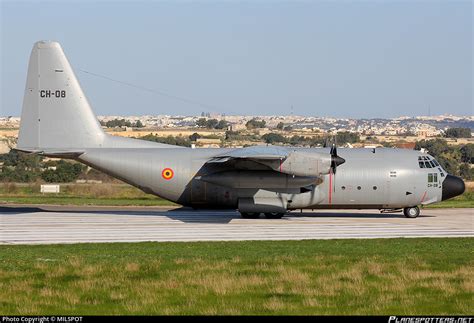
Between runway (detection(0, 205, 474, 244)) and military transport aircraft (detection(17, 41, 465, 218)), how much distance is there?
1.05 m

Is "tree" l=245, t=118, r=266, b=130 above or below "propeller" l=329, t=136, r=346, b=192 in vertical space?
below

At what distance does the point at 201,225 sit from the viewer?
38.4 m

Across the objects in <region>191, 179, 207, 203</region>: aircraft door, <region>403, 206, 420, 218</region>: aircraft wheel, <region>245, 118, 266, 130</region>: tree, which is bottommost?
<region>403, 206, 420, 218</region>: aircraft wheel

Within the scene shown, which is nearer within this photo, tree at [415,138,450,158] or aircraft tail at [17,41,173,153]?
aircraft tail at [17,41,173,153]

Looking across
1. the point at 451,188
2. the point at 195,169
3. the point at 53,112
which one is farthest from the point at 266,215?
the point at 53,112

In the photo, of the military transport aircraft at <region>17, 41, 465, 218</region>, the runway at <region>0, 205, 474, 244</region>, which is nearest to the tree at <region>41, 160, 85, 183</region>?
the runway at <region>0, 205, 474, 244</region>

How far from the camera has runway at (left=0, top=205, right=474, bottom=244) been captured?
33500 mm

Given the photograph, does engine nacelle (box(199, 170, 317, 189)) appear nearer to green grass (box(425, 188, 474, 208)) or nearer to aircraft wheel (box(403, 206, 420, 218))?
aircraft wheel (box(403, 206, 420, 218))

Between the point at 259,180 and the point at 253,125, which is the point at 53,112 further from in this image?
the point at 253,125

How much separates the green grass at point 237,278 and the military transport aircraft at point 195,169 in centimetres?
1036

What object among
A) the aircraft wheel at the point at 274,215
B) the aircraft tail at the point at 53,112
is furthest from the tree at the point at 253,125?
the aircraft tail at the point at 53,112

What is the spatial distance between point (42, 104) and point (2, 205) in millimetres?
12224

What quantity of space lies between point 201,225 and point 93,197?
998 inches

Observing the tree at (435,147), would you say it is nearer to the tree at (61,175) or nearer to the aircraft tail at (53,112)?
the tree at (61,175)
